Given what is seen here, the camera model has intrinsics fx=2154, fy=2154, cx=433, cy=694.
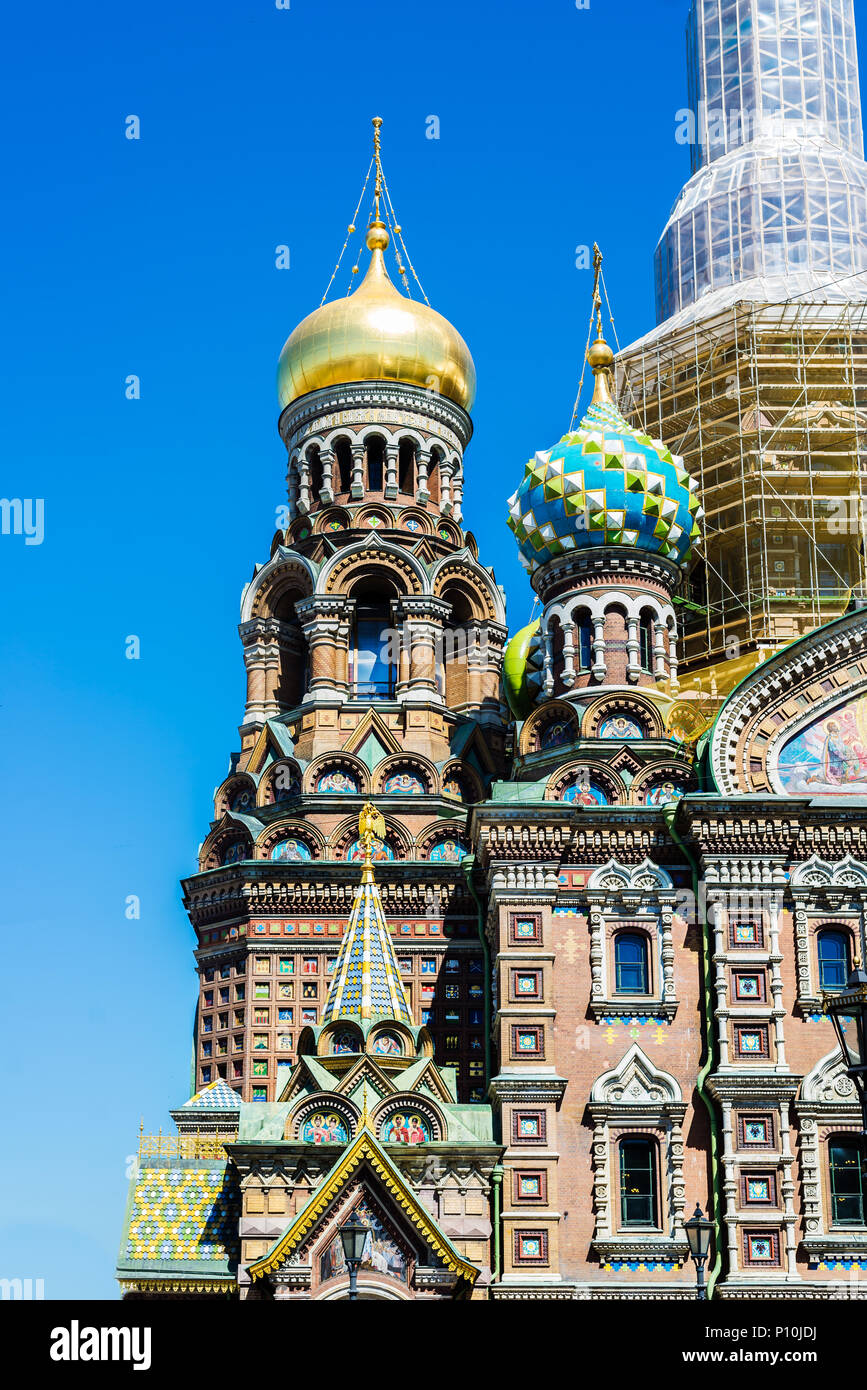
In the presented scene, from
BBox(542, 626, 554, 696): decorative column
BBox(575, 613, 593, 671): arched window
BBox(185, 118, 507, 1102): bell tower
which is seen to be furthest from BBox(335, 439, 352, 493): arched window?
BBox(575, 613, 593, 671): arched window

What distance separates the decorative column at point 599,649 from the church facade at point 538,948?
54 millimetres

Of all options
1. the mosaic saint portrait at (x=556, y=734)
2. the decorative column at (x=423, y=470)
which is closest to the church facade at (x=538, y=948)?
the mosaic saint portrait at (x=556, y=734)

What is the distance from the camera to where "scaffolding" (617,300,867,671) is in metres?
31.3

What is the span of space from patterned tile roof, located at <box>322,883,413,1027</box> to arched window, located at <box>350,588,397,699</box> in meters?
5.94

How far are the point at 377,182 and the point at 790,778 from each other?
1543 cm

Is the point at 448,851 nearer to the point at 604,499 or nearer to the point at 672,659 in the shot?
the point at 672,659

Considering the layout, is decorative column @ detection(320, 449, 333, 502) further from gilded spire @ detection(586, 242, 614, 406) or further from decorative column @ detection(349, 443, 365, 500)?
gilded spire @ detection(586, 242, 614, 406)

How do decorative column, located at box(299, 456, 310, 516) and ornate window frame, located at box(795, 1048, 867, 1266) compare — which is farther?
decorative column, located at box(299, 456, 310, 516)

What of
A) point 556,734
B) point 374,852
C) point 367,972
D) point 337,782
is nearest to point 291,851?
point 337,782

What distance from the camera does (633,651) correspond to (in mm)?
28891
